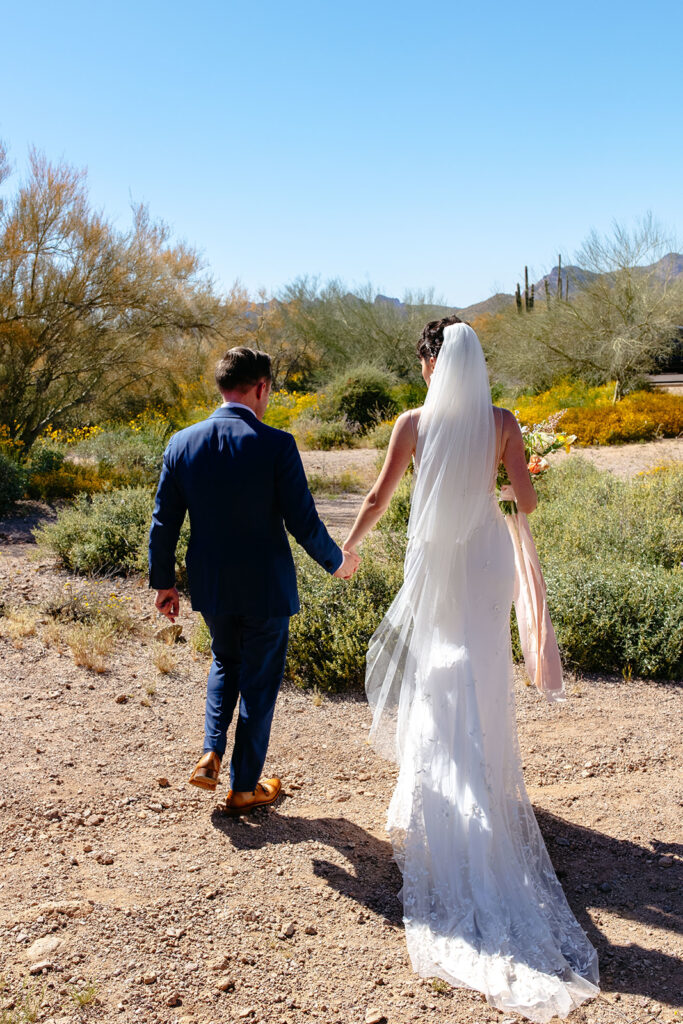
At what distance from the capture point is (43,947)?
259 centimetres

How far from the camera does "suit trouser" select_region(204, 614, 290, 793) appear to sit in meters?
3.25

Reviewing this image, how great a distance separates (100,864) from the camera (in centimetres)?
316

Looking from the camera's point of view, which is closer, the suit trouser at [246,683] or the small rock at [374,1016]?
the small rock at [374,1016]

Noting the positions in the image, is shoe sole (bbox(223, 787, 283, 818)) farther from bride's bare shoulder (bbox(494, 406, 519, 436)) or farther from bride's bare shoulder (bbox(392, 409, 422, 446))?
bride's bare shoulder (bbox(494, 406, 519, 436))

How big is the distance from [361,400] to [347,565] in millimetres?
15676

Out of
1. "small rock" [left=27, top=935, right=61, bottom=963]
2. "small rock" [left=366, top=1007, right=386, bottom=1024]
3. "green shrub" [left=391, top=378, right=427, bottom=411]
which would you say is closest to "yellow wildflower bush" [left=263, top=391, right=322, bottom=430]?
"green shrub" [left=391, top=378, right=427, bottom=411]

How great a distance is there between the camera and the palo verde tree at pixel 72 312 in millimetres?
12203

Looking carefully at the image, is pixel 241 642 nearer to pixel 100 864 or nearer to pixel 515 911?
pixel 100 864

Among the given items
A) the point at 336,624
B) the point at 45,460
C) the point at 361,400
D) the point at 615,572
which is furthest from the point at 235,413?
the point at 361,400

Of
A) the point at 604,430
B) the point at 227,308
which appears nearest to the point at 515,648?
the point at 604,430

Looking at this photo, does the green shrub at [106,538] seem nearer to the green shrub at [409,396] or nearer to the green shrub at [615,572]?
the green shrub at [615,572]

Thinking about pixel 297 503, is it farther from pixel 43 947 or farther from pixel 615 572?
pixel 615 572

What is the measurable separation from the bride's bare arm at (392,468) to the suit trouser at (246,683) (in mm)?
515

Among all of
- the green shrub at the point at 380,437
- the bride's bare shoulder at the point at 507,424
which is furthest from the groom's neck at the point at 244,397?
the green shrub at the point at 380,437
